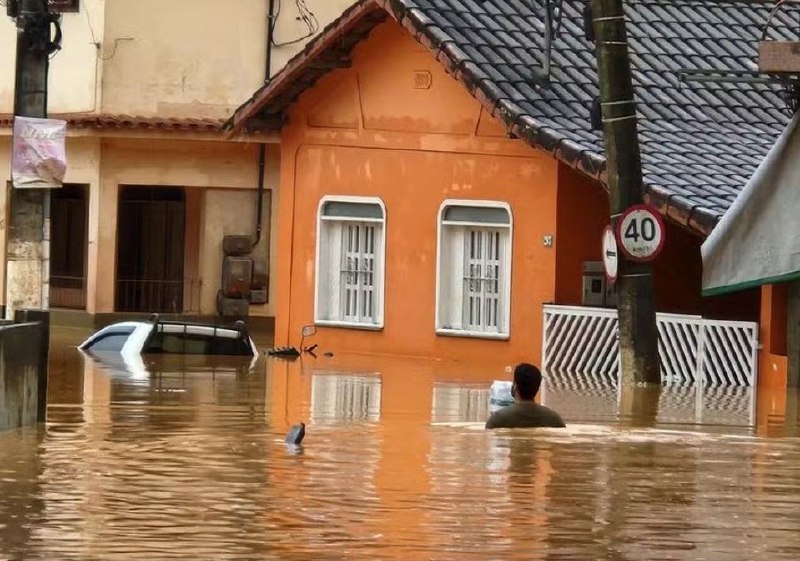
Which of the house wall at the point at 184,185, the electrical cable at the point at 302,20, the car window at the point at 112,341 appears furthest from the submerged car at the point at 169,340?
the electrical cable at the point at 302,20

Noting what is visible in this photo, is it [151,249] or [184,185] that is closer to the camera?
[184,185]

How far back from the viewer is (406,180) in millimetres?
31047

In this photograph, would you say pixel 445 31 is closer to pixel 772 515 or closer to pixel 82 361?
pixel 82 361

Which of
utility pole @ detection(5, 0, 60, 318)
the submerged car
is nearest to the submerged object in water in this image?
utility pole @ detection(5, 0, 60, 318)

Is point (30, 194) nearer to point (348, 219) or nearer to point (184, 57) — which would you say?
point (348, 219)

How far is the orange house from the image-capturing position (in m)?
29.0

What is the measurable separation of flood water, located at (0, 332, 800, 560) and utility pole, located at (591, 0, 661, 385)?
1.76ft

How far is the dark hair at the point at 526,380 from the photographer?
651 inches

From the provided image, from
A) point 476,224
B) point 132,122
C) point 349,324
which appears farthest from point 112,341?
point 132,122

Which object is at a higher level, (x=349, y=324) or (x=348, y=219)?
(x=348, y=219)

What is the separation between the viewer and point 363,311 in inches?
1259

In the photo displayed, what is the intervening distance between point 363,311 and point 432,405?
10.2 m

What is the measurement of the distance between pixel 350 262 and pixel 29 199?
14.8m

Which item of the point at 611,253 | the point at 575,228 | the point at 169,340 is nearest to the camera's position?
the point at 611,253
